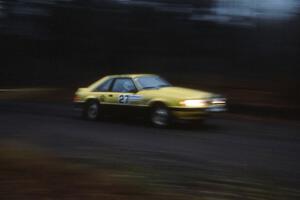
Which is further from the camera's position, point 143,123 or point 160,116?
point 143,123

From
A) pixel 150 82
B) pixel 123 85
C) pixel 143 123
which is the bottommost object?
pixel 143 123

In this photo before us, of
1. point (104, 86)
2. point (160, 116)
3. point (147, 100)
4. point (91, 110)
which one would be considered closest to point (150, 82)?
point (147, 100)

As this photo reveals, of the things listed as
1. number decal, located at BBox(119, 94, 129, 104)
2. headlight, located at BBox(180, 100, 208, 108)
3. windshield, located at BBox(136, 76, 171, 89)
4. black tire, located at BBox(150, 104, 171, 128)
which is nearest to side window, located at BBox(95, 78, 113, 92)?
number decal, located at BBox(119, 94, 129, 104)

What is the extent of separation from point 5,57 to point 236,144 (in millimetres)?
31351

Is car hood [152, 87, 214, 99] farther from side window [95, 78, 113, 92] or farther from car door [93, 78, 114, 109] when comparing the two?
side window [95, 78, 113, 92]

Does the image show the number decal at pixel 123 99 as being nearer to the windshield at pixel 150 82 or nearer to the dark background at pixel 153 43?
the windshield at pixel 150 82

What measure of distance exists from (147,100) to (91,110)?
103 inches

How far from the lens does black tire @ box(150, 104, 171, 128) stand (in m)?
14.8

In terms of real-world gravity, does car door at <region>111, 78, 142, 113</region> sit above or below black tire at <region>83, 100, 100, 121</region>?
above

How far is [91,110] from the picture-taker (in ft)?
57.0

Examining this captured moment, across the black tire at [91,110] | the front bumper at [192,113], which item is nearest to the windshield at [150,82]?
the front bumper at [192,113]

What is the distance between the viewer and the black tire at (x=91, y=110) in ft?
56.1

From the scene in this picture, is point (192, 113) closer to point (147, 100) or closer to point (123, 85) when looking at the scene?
point (147, 100)

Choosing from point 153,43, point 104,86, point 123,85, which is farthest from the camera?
point 153,43
